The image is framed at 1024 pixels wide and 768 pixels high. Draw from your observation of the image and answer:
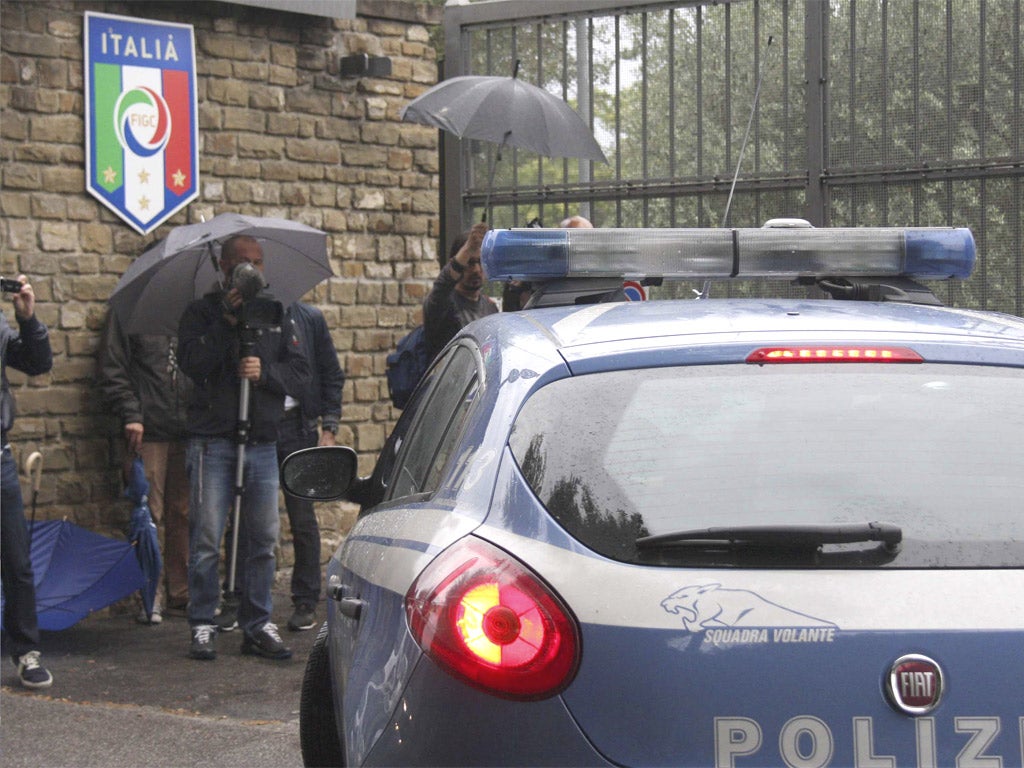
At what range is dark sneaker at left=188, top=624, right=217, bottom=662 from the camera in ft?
25.8

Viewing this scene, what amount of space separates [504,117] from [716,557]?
20.2ft

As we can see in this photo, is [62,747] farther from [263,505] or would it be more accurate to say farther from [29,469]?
[29,469]

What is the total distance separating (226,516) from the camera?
7.71 metres

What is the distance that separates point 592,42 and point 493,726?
24.4ft

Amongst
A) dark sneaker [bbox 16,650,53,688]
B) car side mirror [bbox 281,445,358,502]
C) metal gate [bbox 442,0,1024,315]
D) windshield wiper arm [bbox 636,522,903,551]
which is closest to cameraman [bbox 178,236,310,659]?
dark sneaker [bbox 16,650,53,688]

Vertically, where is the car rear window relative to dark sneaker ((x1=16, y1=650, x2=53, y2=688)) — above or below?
above

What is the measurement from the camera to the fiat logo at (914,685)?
253cm

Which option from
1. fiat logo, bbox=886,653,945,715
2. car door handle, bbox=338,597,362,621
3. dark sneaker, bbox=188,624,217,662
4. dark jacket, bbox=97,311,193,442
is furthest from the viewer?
dark jacket, bbox=97,311,193,442

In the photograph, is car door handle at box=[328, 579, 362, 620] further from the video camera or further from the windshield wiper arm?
Result: the video camera

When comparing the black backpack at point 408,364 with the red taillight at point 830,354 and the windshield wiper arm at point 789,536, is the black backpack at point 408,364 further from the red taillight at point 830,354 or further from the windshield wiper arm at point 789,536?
the windshield wiper arm at point 789,536

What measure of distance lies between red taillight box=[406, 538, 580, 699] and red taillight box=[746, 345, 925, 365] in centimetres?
65

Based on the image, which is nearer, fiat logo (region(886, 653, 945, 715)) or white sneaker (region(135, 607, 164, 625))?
fiat logo (region(886, 653, 945, 715))

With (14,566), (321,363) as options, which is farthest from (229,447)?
(14,566)

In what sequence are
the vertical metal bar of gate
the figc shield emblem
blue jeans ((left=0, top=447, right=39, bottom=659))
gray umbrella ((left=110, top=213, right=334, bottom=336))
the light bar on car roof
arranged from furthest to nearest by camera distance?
the figc shield emblem
the vertical metal bar of gate
gray umbrella ((left=110, top=213, right=334, bottom=336))
blue jeans ((left=0, top=447, right=39, bottom=659))
the light bar on car roof
